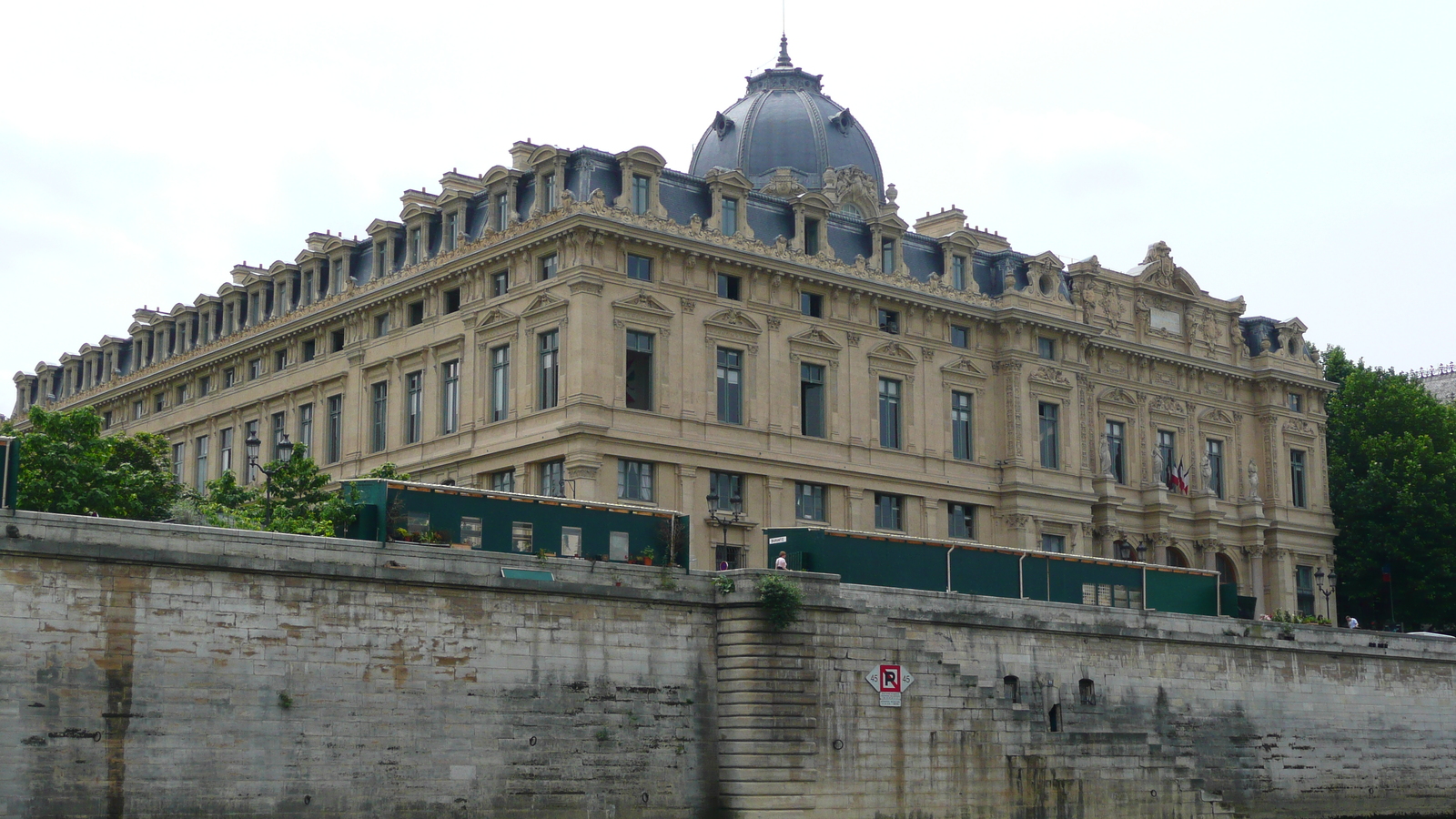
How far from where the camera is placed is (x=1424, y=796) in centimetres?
6694

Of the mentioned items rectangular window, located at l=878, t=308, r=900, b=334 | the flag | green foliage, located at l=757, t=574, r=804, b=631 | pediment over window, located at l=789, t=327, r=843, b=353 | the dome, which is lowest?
green foliage, located at l=757, t=574, r=804, b=631

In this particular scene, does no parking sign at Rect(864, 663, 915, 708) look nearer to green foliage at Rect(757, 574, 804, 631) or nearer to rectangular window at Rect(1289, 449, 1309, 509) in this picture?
green foliage at Rect(757, 574, 804, 631)

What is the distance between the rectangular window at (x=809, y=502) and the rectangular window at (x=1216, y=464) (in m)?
24.1

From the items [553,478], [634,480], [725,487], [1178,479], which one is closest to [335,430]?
[553,478]

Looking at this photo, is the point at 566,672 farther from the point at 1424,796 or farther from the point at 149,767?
the point at 1424,796

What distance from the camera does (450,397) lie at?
6744 cm

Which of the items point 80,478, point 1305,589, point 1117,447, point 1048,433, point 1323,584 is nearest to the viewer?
point 80,478

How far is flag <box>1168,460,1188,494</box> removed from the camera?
81.2m

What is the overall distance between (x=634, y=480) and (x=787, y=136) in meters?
24.7

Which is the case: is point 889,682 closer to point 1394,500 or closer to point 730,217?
point 730,217

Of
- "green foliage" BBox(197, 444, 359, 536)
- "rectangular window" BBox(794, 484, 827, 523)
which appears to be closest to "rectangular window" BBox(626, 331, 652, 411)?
"rectangular window" BBox(794, 484, 827, 523)

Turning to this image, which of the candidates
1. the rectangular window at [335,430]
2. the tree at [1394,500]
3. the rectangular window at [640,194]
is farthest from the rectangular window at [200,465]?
the tree at [1394,500]

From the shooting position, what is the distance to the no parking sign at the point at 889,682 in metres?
47.9

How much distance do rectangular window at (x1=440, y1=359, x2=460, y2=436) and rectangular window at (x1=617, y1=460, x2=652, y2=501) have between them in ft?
26.0
